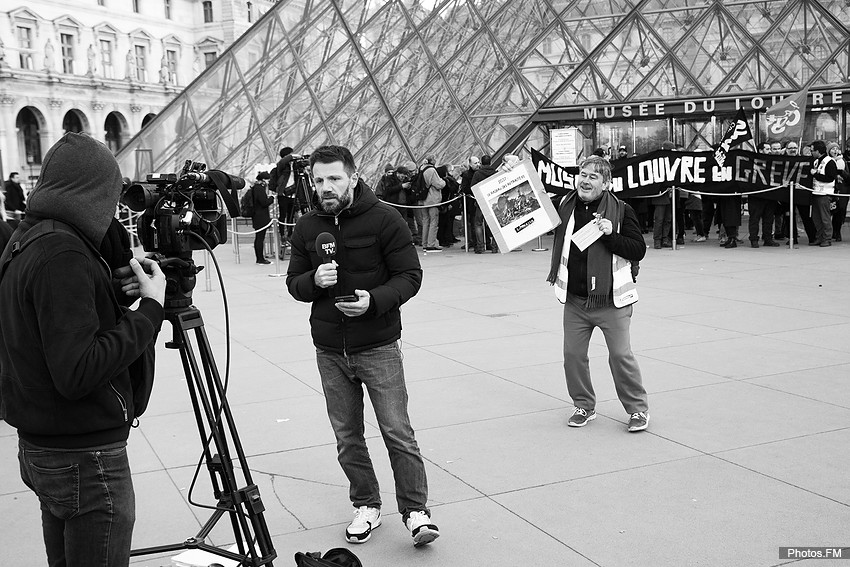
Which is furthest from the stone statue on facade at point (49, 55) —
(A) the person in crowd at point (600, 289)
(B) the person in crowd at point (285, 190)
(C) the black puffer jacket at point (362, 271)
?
(C) the black puffer jacket at point (362, 271)

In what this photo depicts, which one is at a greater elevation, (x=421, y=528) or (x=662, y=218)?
(x=662, y=218)

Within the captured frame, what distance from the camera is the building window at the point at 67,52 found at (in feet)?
242

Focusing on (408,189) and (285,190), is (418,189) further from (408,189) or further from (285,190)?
(285,190)

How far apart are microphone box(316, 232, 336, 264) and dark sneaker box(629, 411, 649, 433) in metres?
2.76

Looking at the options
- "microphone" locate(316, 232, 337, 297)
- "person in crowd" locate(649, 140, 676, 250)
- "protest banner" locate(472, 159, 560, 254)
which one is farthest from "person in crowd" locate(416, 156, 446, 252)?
"microphone" locate(316, 232, 337, 297)

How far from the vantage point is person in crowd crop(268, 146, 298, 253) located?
16.9 metres

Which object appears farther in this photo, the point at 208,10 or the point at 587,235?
the point at 208,10

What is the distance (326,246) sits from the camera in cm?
392

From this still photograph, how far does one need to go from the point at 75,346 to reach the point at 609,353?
405cm

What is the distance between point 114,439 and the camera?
Result: 2922 millimetres

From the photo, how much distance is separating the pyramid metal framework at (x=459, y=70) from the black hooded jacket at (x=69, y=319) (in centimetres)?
1872

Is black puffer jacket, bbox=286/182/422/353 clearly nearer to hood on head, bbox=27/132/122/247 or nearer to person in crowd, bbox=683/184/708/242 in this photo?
hood on head, bbox=27/132/122/247

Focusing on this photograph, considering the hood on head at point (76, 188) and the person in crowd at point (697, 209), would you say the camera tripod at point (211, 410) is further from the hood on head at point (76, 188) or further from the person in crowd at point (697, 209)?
the person in crowd at point (697, 209)

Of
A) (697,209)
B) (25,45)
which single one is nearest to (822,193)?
(697,209)
